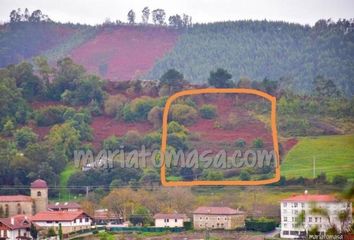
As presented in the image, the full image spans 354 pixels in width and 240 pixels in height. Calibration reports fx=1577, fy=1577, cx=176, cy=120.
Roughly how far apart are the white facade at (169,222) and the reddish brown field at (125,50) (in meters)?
39.3

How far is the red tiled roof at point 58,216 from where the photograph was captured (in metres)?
49.3

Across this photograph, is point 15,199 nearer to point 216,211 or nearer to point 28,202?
point 28,202

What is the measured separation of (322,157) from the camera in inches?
2359

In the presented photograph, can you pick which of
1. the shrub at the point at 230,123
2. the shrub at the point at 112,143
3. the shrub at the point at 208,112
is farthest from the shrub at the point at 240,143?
the shrub at the point at 208,112

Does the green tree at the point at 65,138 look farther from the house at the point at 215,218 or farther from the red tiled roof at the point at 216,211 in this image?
the house at the point at 215,218

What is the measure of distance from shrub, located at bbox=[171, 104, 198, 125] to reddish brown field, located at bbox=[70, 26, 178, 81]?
21.3 metres

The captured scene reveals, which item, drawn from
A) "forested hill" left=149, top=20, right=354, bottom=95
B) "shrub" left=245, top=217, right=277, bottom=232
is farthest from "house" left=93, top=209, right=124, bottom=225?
"forested hill" left=149, top=20, right=354, bottom=95

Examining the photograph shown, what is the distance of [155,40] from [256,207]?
39606mm

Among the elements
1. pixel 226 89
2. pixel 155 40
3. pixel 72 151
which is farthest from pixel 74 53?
pixel 72 151

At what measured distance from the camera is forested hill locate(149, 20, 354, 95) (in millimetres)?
85500

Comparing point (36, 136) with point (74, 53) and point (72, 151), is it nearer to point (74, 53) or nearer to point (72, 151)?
point (72, 151)

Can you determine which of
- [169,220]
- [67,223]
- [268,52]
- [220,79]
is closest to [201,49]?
[268,52]

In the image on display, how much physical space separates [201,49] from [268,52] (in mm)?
3879

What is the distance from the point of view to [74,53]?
304 ft
